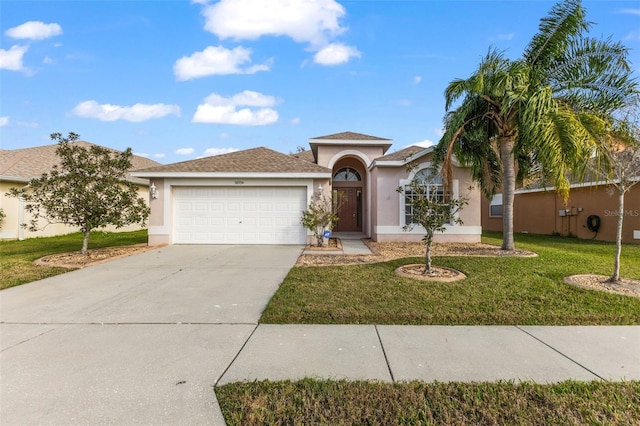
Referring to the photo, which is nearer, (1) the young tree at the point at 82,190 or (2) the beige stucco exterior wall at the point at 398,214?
(1) the young tree at the point at 82,190

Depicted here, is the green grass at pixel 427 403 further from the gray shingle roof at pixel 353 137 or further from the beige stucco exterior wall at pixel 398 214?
the gray shingle roof at pixel 353 137

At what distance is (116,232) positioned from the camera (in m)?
18.1

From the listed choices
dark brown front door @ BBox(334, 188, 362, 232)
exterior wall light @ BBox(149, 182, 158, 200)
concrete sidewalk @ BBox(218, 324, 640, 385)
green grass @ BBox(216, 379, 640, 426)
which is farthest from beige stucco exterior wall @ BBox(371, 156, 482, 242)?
green grass @ BBox(216, 379, 640, 426)

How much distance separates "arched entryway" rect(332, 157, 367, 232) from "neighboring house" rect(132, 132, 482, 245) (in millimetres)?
3769

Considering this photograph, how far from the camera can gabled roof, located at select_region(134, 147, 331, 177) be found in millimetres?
12078

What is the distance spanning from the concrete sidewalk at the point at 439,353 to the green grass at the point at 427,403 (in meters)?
0.18

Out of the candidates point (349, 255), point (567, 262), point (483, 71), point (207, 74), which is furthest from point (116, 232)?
point (567, 262)

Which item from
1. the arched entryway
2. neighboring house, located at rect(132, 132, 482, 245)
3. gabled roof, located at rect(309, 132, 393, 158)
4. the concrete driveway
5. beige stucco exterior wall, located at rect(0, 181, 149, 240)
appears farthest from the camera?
the arched entryway

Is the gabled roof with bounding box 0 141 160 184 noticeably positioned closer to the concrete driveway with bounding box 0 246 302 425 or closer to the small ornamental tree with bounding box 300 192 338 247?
the small ornamental tree with bounding box 300 192 338 247

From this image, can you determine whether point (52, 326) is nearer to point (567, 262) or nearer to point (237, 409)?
point (237, 409)

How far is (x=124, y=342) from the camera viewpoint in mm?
3760

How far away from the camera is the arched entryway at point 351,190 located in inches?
664

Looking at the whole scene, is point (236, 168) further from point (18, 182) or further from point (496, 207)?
point (496, 207)

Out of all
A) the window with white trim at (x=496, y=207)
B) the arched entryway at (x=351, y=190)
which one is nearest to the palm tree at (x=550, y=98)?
the arched entryway at (x=351, y=190)
